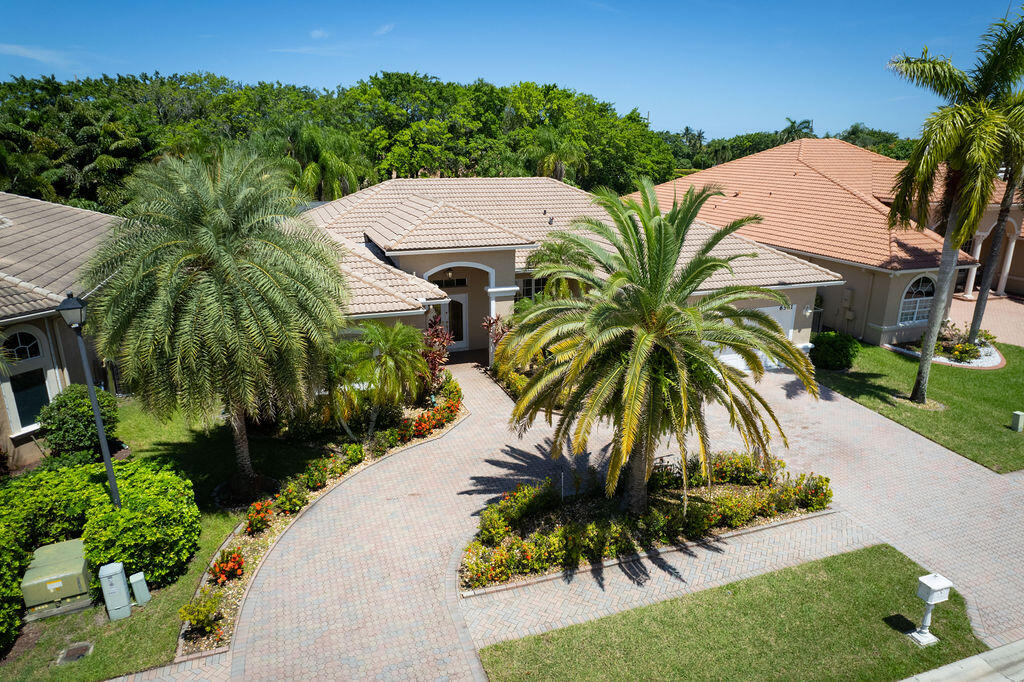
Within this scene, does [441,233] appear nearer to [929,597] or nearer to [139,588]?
[139,588]

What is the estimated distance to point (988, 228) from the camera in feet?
102

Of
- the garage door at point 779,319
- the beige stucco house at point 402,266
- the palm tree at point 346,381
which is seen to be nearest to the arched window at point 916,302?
the beige stucco house at point 402,266

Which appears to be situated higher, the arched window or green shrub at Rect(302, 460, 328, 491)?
the arched window

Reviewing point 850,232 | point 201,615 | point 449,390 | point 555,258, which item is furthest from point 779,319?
point 201,615

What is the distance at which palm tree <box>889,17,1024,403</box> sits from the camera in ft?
54.9

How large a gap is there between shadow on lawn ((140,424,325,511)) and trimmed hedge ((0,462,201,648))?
2.33 metres

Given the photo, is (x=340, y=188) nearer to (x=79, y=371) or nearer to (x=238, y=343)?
(x=79, y=371)

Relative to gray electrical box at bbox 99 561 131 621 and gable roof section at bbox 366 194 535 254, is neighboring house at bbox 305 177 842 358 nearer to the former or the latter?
gable roof section at bbox 366 194 535 254

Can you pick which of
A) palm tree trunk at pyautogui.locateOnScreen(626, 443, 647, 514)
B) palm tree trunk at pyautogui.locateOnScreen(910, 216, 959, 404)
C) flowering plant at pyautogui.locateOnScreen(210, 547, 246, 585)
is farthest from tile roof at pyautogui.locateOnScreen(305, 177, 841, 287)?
flowering plant at pyautogui.locateOnScreen(210, 547, 246, 585)

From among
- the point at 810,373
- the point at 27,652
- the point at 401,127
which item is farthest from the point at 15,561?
the point at 401,127

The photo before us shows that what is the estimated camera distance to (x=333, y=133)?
1585 inches

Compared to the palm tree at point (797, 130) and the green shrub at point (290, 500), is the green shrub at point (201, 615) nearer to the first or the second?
the green shrub at point (290, 500)

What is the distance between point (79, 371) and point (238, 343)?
28.0ft

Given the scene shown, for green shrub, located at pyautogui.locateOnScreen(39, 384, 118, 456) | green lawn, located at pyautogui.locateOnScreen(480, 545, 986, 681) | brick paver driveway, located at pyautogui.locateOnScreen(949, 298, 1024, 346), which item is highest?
green shrub, located at pyautogui.locateOnScreen(39, 384, 118, 456)
